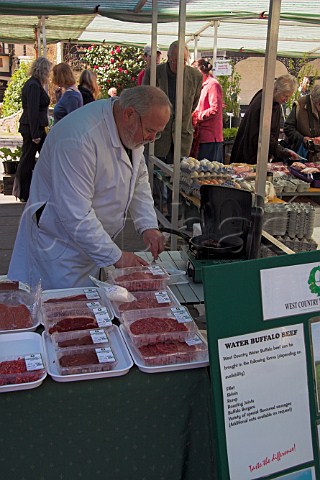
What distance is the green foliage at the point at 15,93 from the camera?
1213 cm

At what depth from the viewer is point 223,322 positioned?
5.42 feet

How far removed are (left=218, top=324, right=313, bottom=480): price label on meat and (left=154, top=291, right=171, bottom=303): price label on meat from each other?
63 cm

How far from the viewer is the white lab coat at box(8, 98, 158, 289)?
95.7 inches

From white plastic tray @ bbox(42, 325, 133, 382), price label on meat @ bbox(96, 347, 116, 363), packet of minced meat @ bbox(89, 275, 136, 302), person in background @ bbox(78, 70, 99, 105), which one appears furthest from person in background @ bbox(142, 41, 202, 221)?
price label on meat @ bbox(96, 347, 116, 363)

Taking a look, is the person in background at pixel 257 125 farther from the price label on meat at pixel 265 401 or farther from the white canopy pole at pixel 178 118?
the price label on meat at pixel 265 401

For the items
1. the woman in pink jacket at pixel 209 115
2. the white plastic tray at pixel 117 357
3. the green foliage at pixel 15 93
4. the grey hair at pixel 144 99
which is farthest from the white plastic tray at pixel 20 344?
the green foliage at pixel 15 93

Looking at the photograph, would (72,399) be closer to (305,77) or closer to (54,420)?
(54,420)

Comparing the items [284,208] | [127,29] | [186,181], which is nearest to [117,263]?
[284,208]

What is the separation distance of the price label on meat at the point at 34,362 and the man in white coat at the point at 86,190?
761 millimetres

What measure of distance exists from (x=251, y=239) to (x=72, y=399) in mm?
1289

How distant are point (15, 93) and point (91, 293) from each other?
36.7ft

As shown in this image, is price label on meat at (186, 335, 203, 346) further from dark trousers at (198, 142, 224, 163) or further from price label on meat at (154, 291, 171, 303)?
dark trousers at (198, 142, 224, 163)

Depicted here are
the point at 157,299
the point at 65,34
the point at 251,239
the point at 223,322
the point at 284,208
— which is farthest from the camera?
the point at 65,34

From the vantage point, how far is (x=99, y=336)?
1927mm
